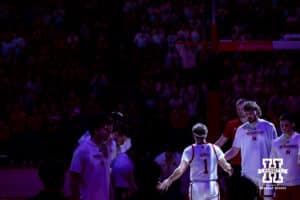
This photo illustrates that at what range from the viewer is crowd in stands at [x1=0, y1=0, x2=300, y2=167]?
16797 millimetres

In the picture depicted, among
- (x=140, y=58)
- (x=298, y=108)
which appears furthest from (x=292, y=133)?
(x=140, y=58)

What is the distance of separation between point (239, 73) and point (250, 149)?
6917 mm

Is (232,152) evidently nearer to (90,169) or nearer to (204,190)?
(204,190)

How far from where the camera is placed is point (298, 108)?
16656 millimetres

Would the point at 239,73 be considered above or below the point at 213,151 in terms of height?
above

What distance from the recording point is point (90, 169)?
9109 millimetres

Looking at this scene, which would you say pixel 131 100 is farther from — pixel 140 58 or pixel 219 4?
pixel 219 4

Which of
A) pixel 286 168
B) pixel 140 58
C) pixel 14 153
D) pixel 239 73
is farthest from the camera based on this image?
pixel 140 58

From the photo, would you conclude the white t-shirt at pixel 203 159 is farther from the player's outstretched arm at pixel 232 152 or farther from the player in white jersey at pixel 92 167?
the player in white jersey at pixel 92 167

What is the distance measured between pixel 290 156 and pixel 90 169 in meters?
3.56

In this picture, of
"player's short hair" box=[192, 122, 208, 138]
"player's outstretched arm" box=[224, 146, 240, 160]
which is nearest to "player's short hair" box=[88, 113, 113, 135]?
"player's short hair" box=[192, 122, 208, 138]

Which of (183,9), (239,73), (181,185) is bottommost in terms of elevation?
(181,185)

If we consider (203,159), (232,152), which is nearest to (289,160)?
(232,152)

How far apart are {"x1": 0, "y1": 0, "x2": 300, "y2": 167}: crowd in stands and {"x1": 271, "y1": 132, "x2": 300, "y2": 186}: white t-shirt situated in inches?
174
